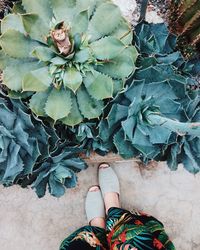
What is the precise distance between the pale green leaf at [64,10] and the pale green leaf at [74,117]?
1.02ft

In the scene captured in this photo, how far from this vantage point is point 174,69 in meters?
1.85

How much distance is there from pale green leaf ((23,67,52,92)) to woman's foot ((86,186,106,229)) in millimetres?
945

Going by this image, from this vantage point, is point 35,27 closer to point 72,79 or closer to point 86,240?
point 72,79

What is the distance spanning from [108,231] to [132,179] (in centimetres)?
32

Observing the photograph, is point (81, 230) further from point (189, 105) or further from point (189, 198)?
point (189, 105)

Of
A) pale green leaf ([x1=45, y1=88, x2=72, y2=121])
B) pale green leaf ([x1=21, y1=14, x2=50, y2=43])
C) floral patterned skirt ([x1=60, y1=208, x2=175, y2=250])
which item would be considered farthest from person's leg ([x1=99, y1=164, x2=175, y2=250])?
pale green leaf ([x1=21, y1=14, x2=50, y2=43])

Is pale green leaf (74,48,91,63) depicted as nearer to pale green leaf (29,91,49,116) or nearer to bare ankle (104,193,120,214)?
pale green leaf (29,91,49,116)

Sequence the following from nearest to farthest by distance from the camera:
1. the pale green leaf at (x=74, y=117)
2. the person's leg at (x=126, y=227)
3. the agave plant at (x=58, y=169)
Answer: the pale green leaf at (x=74, y=117), the agave plant at (x=58, y=169), the person's leg at (x=126, y=227)

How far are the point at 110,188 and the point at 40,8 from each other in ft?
3.58

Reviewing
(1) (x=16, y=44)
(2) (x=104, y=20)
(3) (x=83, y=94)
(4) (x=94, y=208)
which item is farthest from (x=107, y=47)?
(4) (x=94, y=208)

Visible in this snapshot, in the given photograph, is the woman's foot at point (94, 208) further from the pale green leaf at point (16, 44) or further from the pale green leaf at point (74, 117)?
the pale green leaf at point (16, 44)

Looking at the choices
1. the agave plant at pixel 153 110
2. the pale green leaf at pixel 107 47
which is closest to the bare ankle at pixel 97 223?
the agave plant at pixel 153 110

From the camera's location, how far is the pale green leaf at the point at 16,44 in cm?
151

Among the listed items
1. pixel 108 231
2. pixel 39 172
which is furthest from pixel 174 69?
pixel 108 231
